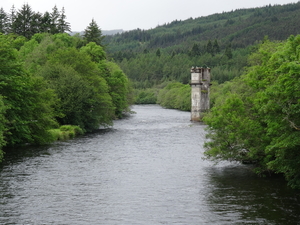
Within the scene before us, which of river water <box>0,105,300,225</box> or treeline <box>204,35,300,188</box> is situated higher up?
treeline <box>204,35,300,188</box>

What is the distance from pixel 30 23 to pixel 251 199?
92.5 m

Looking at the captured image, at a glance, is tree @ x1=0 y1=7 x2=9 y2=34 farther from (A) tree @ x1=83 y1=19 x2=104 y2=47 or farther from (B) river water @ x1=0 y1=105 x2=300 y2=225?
(B) river water @ x1=0 y1=105 x2=300 y2=225

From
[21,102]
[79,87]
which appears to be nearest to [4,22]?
[79,87]

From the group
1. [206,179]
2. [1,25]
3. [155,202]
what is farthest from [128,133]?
[1,25]

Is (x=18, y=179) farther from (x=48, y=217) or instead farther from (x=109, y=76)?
(x=109, y=76)

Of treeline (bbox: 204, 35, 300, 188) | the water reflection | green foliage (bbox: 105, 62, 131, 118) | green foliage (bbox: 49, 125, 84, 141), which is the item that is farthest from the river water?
green foliage (bbox: 105, 62, 131, 118)

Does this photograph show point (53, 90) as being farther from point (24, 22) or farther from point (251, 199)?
point (24, 22)

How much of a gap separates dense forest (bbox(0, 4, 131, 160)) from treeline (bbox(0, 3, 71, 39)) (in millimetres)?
714

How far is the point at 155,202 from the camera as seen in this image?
25531 mm

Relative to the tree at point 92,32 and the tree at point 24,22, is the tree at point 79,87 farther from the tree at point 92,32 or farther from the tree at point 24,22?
the tree at point 24,22

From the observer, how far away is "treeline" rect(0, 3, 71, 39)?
106 meters

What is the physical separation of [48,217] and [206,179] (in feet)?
41.9

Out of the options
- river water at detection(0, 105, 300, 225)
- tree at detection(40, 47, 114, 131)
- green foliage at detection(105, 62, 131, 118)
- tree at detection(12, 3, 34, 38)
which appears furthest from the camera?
tree at detection(12, 3, 34, 38)

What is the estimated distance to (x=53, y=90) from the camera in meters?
50.8
